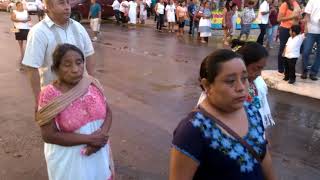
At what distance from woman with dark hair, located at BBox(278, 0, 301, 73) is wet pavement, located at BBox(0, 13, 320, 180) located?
4.90 ft

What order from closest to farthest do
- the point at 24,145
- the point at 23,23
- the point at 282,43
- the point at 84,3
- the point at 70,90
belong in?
1. the point at 70,90
2. the point at 24,145
3. the point at 282,43
4. the point at 23,23
5. the point at 84,3

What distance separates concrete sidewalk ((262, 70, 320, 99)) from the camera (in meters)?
7.99

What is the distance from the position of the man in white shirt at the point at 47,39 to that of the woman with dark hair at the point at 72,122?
0.53 m

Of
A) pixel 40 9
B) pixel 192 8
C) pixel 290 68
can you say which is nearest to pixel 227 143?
pixel 290 68

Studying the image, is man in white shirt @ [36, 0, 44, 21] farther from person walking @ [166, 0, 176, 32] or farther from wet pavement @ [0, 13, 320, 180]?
wet pavement @ [0, 13, 320, 180]

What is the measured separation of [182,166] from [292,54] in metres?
6.83

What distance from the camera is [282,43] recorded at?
955 cm

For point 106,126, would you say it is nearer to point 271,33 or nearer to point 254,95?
point 254,95

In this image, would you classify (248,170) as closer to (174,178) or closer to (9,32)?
(174,178)

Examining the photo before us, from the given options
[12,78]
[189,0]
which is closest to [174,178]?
[12,78]

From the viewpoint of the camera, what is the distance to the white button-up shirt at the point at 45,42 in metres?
3.50

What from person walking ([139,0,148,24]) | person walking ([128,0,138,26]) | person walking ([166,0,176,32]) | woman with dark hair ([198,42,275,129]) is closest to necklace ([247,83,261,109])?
woman with dark hair ([198,42,275,129])

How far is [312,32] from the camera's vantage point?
28.6 ft

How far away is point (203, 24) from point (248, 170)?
14.9 meters
